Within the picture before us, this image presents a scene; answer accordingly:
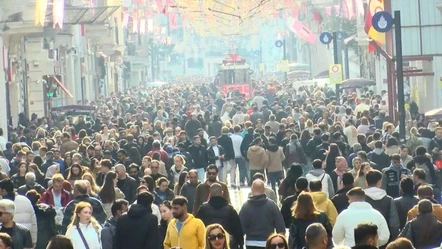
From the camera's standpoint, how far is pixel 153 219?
1447 centimetres

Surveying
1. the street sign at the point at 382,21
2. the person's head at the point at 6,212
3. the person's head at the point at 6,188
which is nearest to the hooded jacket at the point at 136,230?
the person's head at the point at 6,212

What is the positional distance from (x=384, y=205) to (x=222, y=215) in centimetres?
186

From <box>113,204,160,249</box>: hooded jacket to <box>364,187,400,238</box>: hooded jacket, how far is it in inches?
98.5

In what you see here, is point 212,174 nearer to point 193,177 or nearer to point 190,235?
point 193,177

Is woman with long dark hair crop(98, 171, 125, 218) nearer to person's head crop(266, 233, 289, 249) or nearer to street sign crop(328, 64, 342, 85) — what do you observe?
person's head crop(266, 233, 289, 249)

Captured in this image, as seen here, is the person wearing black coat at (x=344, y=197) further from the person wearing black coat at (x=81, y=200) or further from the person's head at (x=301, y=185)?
the person wearing black coat at (x=81, y=200)

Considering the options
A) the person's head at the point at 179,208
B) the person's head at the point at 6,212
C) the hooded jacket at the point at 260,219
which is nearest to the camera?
the person's head at the point at 179,208

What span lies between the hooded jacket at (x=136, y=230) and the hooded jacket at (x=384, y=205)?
2501 mm

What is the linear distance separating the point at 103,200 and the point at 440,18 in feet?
76.8

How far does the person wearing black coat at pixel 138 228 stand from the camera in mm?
14312

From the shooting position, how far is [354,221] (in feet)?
43.6

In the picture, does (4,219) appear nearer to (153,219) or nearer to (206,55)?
(153,219)

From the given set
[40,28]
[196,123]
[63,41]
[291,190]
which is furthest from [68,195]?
[63,41]

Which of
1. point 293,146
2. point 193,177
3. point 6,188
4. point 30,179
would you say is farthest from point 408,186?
point 293,146
